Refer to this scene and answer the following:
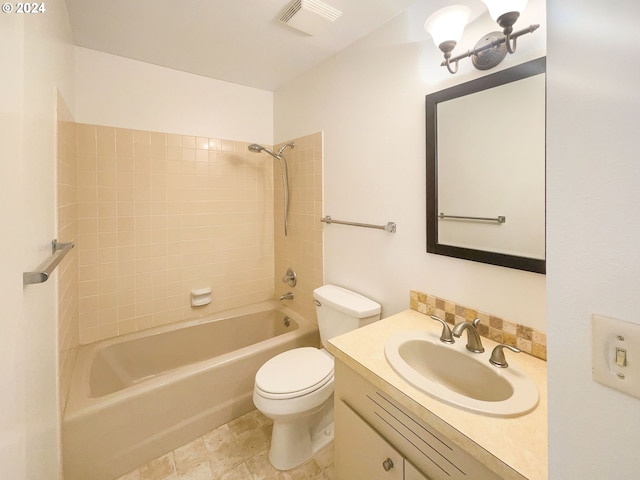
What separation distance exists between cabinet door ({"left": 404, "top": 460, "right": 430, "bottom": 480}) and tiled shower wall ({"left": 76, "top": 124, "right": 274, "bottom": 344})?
1883 millimetres

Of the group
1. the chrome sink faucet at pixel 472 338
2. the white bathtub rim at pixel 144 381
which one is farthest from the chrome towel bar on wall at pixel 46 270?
the chrome sink faucet at pixel 472 338

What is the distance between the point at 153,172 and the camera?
2.02 meters

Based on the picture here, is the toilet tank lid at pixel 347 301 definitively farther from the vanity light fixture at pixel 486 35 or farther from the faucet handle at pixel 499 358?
the vanity light fixture at pixel 486 35

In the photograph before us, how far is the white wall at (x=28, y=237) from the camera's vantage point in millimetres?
585

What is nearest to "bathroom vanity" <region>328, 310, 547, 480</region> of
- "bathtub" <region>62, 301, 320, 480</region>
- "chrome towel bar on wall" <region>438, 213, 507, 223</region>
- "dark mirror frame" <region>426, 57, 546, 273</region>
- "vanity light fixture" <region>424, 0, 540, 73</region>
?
"dark mirror frame" <region>426, 57, 546, 273</region>

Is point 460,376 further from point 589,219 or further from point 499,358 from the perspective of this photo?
point 589,219

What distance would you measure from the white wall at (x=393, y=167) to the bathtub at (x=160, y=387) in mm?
812

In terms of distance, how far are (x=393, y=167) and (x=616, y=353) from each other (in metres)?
1.25

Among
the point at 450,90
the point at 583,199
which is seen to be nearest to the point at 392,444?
the point at 583,199

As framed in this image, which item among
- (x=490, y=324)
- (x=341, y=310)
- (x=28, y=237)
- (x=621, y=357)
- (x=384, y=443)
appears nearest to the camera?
(x=621, y=357)

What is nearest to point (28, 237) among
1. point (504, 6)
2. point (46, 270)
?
point (46, 270)

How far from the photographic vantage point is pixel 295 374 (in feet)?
4.76

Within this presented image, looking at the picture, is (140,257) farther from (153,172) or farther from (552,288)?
(552,288)

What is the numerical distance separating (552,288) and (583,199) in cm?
14
